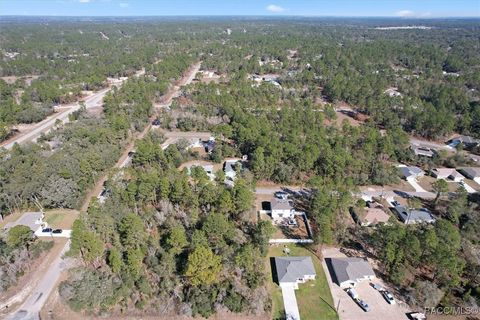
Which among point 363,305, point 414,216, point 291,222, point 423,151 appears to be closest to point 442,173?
point 423,151

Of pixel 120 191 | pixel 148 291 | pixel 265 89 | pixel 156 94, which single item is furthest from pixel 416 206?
pixel 156 94

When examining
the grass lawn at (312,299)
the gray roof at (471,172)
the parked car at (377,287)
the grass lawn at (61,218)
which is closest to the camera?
the grass lawn at (312,299)

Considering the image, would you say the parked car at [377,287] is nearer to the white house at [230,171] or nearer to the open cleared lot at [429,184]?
the white house at [230,171]

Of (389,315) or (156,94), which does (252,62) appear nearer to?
(156,94)

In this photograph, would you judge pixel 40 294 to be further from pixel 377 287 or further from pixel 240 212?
pixel 377 287

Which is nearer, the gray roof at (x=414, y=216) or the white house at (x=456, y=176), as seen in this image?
the gray roof at (x=414, y=216)

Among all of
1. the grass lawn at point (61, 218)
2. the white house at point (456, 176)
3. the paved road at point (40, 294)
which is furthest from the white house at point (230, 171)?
the white house at point (456, 176)
